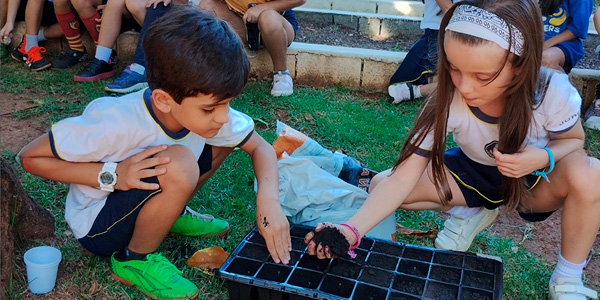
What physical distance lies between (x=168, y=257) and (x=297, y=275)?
63cm

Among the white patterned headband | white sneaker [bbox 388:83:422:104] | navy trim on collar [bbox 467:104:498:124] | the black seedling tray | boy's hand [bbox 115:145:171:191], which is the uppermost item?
the white patterned headband

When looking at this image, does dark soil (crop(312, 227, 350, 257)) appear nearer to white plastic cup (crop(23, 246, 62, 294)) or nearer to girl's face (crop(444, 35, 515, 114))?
girl's face (crop(444, 35, 515, 114))

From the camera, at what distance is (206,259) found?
2162mm

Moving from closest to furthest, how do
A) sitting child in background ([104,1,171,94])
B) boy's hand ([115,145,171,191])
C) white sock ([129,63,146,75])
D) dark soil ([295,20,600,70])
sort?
boy's hand ([115,145,171,191]), sitting child in background ([104,1,171,94]), white sock ([129,63,146,75]), dark soil ([295,20,600,70])

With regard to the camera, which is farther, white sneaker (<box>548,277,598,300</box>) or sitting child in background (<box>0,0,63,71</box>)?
sitting child in background (<box>0,0,63,71</box>)

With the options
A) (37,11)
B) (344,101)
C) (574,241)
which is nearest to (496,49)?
Result: (574,241)

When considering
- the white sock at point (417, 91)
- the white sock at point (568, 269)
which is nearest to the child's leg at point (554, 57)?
the white sock at point (417, 91)

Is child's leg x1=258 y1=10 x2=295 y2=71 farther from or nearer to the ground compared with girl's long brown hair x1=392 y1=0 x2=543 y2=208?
nearer to the ground

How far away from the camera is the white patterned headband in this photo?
68.5 inches

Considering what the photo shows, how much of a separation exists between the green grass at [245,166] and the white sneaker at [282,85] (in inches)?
2.7

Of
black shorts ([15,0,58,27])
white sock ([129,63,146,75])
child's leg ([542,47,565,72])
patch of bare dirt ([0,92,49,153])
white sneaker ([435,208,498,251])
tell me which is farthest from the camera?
black shorts ([15,0,58,27])

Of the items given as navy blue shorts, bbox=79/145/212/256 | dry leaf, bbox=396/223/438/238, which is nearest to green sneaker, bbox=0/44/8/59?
navy blue shorts, bbox=79/145/212/256

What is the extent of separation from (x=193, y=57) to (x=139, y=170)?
17.0 inches

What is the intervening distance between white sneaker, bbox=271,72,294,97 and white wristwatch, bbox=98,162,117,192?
2283 millimetres
